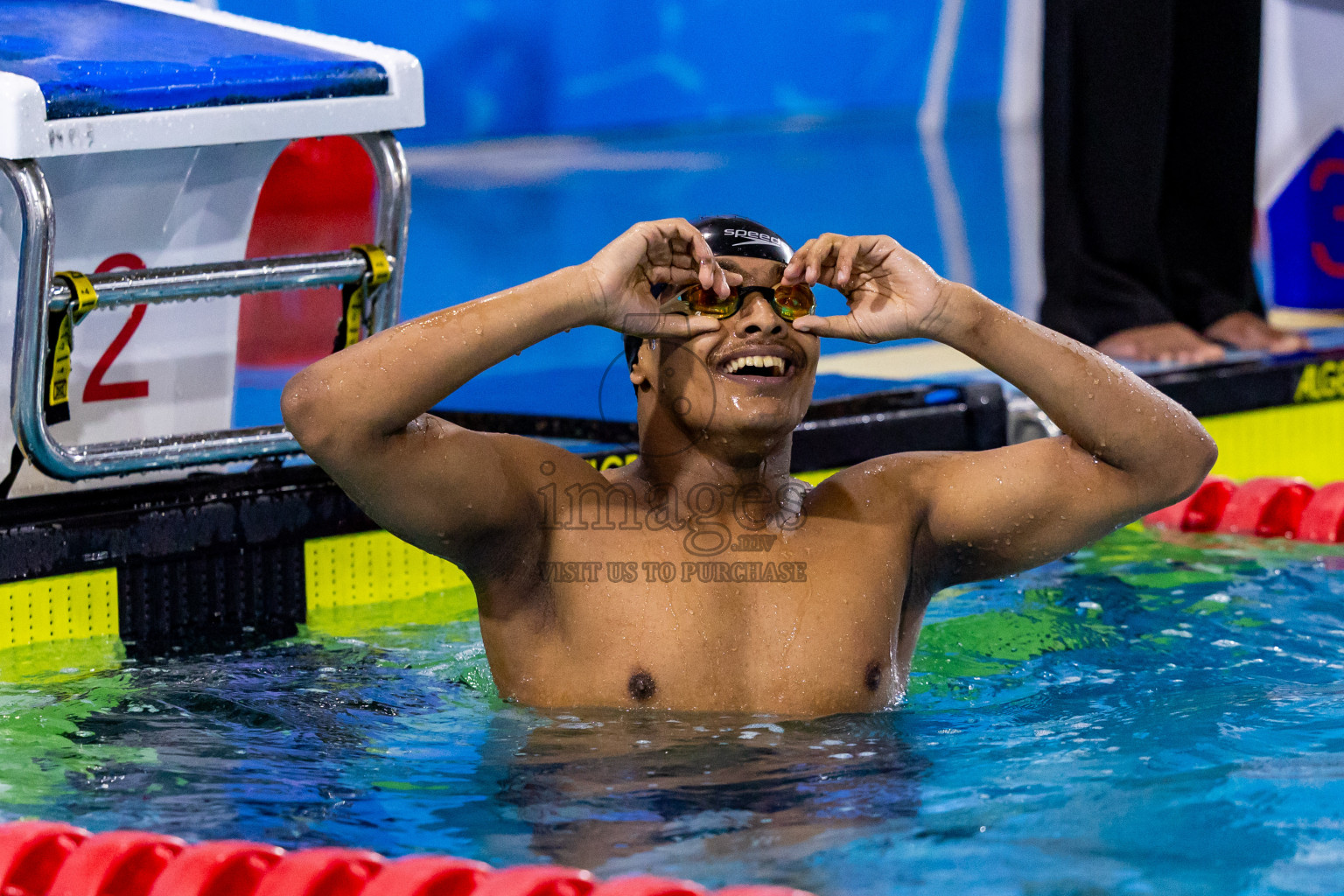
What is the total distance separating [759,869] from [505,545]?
2.50 feet

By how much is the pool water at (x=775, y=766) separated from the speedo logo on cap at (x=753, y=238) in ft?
2.45

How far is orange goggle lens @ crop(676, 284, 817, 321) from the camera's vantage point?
8.54ft

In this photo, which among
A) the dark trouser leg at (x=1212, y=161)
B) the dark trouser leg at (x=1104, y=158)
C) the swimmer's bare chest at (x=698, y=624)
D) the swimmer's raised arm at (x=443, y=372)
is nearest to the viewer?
the swimmer's raised arm at (x=443, y=372)

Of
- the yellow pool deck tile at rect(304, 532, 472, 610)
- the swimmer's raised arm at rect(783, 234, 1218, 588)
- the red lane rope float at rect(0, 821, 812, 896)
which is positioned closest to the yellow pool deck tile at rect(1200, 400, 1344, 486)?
the yellow pool deck tile at rect(304, 532, 472, 610)

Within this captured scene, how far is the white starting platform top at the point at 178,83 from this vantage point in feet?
10.8

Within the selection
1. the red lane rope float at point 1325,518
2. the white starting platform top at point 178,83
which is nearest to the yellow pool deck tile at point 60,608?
the white starting platform top at point 178,83

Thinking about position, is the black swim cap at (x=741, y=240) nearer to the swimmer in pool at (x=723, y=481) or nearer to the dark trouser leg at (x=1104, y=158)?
the swimmer in pool at (x=723, y=481)

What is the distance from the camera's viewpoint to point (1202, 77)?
Result: 228 inches

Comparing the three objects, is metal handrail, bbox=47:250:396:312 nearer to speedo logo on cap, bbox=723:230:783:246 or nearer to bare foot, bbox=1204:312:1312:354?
speedo logo on cap, bbox=723:230:783:246

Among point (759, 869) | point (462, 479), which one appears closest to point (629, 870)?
point (759, 869)

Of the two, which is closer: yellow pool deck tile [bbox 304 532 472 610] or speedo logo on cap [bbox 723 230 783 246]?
speedo logo on cap [bbox 723 230 783 246]

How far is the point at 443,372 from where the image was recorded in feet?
8.23

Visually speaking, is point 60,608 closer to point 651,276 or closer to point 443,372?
point 443,372

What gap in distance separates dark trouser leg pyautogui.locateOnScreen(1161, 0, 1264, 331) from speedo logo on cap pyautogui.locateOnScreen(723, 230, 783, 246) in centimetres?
343
